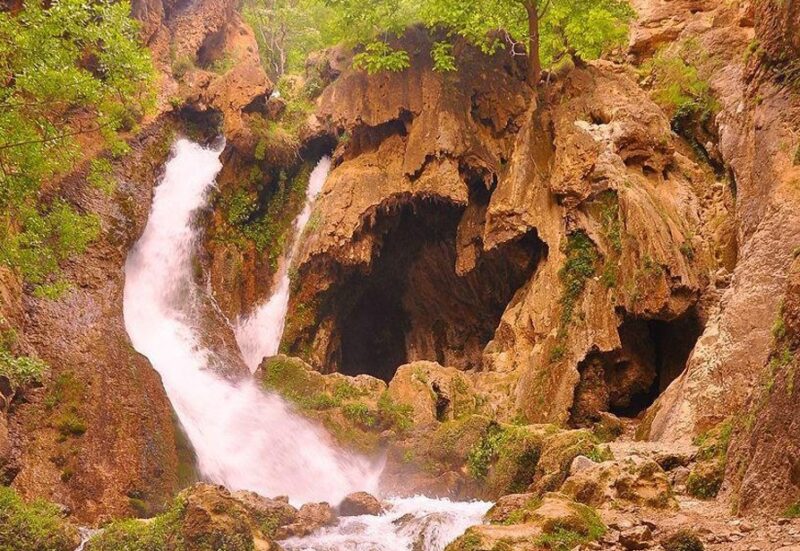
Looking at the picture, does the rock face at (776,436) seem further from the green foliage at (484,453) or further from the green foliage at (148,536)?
the green foliage at (148,536)

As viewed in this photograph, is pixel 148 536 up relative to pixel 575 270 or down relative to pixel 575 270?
down

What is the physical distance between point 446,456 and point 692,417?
547cm

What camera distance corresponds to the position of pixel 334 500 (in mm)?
15203

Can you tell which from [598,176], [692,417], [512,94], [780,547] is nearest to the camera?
[780,547]

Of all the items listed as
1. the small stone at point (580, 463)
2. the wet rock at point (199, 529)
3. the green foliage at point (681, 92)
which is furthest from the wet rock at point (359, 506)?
the green foliage at point (681, 92)

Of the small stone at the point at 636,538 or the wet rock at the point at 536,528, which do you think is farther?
the wet rock at the point at 536,528

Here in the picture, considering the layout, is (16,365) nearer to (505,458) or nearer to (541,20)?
(505,458)

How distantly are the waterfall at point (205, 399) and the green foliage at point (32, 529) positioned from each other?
4.82m

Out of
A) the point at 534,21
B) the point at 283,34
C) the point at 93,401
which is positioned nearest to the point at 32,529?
the point at 93,401

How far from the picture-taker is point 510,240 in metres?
20.0

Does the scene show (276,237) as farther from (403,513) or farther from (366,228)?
(403,513)

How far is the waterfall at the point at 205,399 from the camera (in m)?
15.7

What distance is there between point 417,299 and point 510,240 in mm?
5537

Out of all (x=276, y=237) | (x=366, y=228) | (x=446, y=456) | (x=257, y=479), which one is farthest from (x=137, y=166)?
(x=446, y=456)
